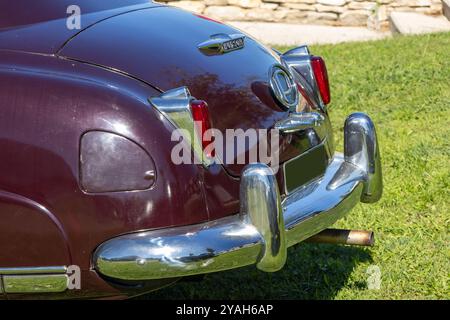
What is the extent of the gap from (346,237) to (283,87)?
27.5 inches

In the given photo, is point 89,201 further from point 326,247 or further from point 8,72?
point 326,247

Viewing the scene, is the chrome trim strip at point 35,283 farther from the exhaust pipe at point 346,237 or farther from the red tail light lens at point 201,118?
the exhaust pipe at point 346,237

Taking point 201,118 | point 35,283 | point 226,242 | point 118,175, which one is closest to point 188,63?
point 201,118

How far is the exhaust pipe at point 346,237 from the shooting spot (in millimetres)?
3746

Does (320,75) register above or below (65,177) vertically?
below

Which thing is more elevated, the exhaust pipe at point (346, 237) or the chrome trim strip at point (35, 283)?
the chrome trim strip at point (35, 283)

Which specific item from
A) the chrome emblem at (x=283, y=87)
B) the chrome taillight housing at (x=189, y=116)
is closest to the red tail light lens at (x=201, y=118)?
the chrome taillight housing at (x=189, y=116)

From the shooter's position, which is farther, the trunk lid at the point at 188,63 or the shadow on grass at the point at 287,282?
the shadow on grass at the point at 287,282

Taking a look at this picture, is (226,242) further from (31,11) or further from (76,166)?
(31,11)

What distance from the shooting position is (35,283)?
304cm

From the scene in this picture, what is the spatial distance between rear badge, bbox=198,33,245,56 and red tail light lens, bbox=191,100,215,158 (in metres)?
0.47
